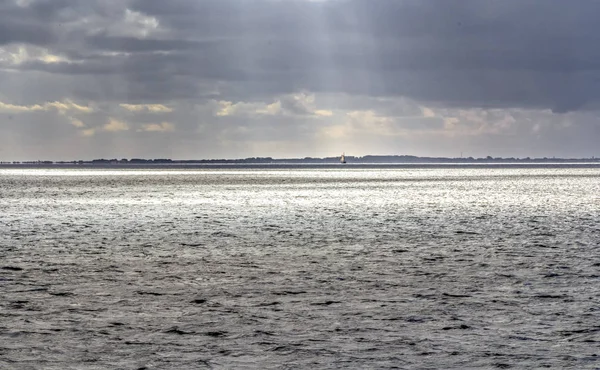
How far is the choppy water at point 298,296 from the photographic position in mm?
9133

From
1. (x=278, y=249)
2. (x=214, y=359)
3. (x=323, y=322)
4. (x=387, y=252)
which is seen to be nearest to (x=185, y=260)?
(x=278, y=249)

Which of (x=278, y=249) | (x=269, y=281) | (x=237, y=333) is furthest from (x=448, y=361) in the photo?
(x=278, y=249)

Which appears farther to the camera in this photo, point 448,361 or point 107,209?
point 107,209

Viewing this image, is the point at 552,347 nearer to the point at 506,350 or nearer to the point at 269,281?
the point at 506,350

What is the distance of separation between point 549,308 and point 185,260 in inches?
338

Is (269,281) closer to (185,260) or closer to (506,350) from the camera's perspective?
(185,260)

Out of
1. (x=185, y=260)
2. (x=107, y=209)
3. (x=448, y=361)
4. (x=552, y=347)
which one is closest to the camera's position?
(x=448, y=361)

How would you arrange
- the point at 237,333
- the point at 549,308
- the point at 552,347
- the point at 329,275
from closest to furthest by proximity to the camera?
the point at 552,347, the point at 237,333, the point at 549,308, the point at 329,275

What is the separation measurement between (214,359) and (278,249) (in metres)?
11.2

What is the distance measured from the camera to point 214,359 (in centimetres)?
884

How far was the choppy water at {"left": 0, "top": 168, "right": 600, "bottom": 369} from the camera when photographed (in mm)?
9133

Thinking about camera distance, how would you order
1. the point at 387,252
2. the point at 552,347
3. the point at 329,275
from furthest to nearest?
the point at 387,252 < the point at 329,275 < the point at 552,347

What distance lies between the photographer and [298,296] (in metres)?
12.9

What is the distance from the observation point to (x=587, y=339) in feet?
32.1
